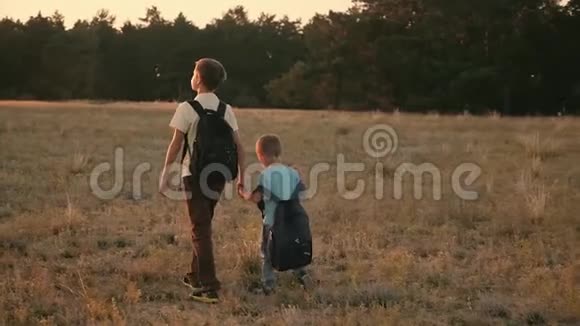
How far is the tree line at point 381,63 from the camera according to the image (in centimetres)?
3894

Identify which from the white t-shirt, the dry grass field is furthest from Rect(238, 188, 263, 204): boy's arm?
the dry grass field

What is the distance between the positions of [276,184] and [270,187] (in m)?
0.05

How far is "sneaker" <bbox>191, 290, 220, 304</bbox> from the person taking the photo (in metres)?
4.78

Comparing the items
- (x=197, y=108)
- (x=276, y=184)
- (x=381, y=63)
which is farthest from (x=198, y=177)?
(x=381, y=63)

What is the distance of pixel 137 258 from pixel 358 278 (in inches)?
75.3

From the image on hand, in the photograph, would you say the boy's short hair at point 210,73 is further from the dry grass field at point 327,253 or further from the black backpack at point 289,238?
the dry grass field at point 327,253

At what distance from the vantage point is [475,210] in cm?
795

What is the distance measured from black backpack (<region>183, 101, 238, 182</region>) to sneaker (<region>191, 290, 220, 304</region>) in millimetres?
783

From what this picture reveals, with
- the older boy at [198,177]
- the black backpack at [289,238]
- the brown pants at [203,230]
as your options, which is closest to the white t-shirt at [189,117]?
the older boy at [198,177]

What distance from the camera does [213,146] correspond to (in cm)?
465

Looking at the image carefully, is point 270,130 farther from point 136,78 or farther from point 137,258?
point 136,78

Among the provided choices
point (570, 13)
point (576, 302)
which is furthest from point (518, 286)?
point (570, 13)

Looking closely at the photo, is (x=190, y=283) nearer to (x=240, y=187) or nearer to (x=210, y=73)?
(x=240, y=187)

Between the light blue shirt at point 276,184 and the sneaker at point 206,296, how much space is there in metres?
0.65
